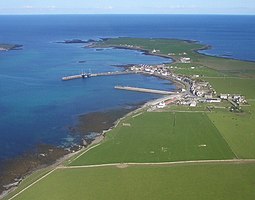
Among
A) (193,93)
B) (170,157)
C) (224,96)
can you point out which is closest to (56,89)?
(193,93)

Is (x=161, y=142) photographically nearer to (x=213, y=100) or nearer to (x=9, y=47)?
(x=213, y=100)

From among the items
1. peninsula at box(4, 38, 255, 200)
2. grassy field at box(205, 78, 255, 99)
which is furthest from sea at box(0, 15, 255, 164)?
grassy field at box(205, 78, 255, 99)

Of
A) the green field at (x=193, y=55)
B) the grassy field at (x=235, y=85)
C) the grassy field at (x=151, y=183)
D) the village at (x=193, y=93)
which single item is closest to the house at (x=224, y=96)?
the village at (x=193, y=93)

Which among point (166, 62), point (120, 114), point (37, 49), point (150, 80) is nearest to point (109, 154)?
point (120, 114)

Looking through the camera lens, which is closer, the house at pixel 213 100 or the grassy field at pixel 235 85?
the house at pixel 213 100

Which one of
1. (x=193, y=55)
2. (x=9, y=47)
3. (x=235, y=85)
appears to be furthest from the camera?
(x=9, y=47)

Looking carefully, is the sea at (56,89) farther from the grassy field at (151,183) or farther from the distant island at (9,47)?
the grassy field at (151,183)

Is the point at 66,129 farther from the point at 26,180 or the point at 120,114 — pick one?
the point at 26,180

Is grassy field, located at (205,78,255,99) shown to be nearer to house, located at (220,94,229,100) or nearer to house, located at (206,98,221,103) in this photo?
house, located at (220,94,229,100)
